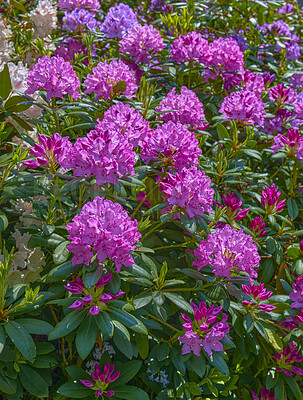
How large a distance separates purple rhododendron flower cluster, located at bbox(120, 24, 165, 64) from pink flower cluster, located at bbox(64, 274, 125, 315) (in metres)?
1.63

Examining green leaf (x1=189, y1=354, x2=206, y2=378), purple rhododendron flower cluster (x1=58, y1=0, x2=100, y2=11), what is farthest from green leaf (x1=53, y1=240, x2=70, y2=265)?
purple rhododendron flower cluster (x1=58, y1=0, x2=100, y2=11)

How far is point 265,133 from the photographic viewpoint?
2.85 meters

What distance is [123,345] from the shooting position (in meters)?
1.58

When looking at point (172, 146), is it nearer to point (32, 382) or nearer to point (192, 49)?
point (32, 382)

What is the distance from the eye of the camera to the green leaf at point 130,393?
1625 mm

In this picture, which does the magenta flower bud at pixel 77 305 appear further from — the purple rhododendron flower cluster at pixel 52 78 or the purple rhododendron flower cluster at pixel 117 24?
the purple rhododendron flower cluster at pixel 117 24

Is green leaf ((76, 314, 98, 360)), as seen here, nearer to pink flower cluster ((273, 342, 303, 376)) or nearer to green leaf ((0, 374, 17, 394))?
green leaf ((0, 374, 17, 394))

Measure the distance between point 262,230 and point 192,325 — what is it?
2.31 ft

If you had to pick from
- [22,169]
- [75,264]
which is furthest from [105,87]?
[75,264]

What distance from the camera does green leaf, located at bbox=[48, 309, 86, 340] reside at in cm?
143

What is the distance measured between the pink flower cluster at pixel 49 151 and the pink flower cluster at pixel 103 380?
74 centimetres

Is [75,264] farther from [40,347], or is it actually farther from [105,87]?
[105,87]

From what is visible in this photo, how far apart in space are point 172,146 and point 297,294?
82 centimetres

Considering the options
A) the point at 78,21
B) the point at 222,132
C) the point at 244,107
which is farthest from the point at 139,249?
the point at 78,21
